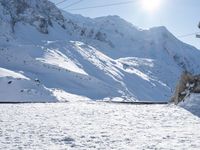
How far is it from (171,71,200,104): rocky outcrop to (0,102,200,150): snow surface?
1.57 meters

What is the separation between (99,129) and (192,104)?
7187 millimetres

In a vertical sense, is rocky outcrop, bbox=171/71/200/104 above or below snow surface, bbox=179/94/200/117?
above

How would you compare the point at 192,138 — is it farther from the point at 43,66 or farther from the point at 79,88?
the point at 43,66

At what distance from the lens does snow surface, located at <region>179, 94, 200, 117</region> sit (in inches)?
788

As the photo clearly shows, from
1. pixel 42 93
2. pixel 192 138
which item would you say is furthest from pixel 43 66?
pixel 192 138

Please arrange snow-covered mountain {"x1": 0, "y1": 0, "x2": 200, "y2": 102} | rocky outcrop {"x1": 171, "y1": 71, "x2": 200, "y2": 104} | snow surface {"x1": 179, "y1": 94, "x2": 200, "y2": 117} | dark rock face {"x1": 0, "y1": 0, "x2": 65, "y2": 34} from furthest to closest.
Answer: dark rock face {"x1": 0, "y1": 0, "x2": 65, "y2": 34}
snow-covered mountain {"x1": 0, "y1": 0, "x2": 200, "y2": 102}
rocky outcrop {"x1": 171, "y1": 71, "x2": 200, "y2": 104}
snow surface {"x1": 179, "y1": 94, "x2": 200, "y2": 117}

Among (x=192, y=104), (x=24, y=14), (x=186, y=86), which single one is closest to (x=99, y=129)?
(x=192, y=104)

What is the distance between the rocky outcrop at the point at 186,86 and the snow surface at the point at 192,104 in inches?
21.5

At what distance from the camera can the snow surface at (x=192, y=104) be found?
20.0 meters

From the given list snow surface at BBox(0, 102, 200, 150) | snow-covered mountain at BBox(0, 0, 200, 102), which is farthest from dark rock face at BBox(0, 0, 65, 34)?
snow surface at BBox(0, 102, 200, 150)

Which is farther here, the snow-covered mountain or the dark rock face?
the dark rock face

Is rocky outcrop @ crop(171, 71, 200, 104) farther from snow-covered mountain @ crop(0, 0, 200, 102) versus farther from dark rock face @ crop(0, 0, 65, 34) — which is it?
dark rock face @ crop(0, 0, 65, 34)

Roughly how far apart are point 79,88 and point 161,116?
53911mm

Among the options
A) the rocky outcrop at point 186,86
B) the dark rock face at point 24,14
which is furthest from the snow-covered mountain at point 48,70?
the rocky outcrop at point 186,86
